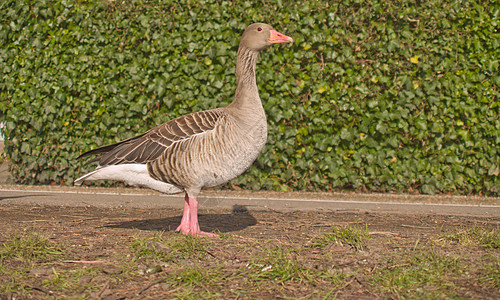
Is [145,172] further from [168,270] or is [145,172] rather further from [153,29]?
[153,29]

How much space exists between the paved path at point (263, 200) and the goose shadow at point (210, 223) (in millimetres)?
524

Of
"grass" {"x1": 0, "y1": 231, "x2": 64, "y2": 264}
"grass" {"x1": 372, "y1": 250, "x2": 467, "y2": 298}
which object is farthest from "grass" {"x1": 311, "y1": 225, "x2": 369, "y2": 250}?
"grass" {"x1": 0, "y1": 231, "x2": 64, "y2": 264}

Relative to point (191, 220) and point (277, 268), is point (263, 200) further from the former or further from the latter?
point (277, 268)

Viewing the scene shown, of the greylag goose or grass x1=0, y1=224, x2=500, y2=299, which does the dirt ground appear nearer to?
grass x1=0, y1=224, x2=500, y2=299

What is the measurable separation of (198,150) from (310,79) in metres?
3.57

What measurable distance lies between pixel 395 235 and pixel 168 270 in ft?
7.74

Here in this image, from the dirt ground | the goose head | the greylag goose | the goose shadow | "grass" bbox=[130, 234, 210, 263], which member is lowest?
the goose shadow

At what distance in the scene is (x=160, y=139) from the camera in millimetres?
4922

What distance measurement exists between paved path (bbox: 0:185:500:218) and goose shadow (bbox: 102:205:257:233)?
1.72 ft

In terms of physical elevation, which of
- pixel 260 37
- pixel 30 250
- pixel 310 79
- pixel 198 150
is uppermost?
pixel 260 37

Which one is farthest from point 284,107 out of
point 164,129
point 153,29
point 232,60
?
point 164,129

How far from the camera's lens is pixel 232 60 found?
7.68m

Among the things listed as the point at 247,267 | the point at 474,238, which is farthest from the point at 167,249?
the point at 474,238

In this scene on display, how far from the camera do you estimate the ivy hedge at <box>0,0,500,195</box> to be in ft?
24.9
